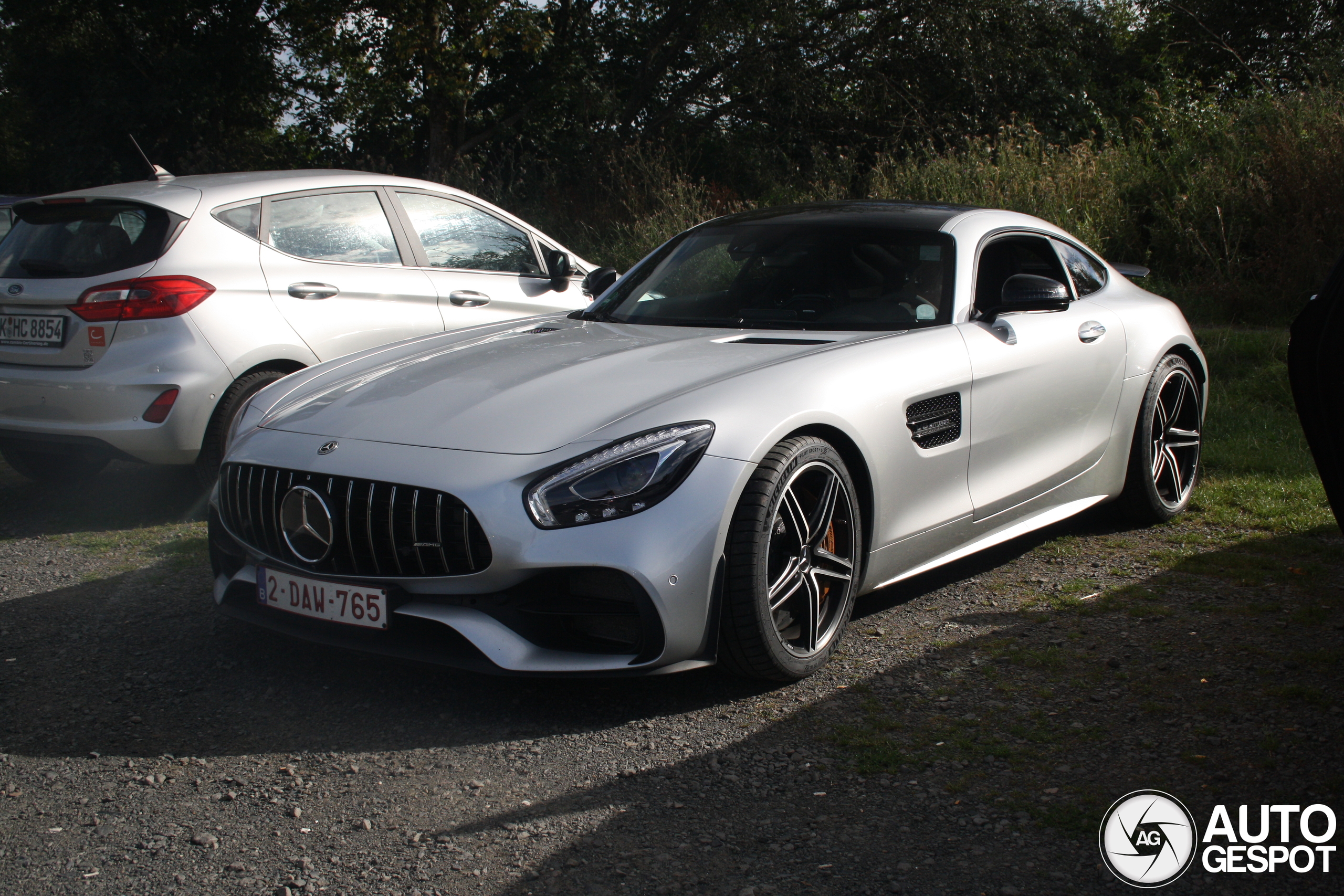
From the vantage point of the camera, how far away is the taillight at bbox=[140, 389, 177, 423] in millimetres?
5348

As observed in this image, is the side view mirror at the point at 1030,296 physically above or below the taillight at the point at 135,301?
below

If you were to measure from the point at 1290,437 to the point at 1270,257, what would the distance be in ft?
12.7

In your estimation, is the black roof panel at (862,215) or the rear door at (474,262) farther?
the rear door at (474,262)

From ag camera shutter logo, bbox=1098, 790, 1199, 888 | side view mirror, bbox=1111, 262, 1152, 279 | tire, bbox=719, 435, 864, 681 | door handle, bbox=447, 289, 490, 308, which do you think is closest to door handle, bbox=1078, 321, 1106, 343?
side view mirror, bbox=1111, 262, 1152, 279

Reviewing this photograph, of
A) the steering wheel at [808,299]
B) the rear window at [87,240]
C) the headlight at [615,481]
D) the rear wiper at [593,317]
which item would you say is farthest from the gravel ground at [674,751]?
the rear window at [87,240]

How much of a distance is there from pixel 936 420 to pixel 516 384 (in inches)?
54.6

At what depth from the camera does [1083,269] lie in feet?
17.4

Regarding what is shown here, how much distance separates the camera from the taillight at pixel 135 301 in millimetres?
5371

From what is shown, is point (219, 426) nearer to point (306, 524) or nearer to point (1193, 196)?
point (306, 524)

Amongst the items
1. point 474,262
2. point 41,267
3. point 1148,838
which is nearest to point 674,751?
point 1148,838

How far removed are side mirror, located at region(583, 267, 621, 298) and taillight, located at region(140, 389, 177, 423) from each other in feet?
6.26

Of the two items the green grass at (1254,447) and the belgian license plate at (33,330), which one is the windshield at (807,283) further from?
the belgian license plate at (33,330)

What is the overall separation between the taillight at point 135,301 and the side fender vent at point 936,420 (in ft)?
11.2

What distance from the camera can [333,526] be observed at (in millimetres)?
3342
